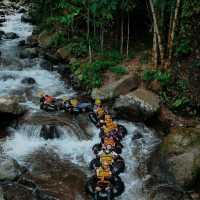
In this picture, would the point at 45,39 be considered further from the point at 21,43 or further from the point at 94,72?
the point at 94,72

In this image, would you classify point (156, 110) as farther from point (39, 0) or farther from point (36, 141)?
point (39, 0)

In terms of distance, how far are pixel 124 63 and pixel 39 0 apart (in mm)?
9670

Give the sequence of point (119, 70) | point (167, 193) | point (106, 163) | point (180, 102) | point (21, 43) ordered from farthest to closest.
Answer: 1. point (21, 43)
2. point (119, 70)
3. point (180, 102)
4. point (106, 163)
5. point (167, 193)

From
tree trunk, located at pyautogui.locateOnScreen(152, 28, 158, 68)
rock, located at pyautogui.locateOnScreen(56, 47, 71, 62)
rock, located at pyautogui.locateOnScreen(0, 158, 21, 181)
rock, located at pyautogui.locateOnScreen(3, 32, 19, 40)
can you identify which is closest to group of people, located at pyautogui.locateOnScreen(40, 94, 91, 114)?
tree trunk, located at pyautogui.locateOnScreen(152, 28, 158, 68)

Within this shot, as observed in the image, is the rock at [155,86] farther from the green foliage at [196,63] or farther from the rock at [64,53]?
the rock at [64,53]

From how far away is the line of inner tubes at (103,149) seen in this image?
1036cm

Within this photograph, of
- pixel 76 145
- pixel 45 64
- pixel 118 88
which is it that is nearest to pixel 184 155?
pixel 76 145

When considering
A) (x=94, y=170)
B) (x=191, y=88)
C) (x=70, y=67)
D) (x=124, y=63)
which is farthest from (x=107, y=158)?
(x=70, y=67)

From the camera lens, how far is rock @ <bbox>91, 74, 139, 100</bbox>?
1549 cm

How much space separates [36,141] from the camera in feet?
43.0

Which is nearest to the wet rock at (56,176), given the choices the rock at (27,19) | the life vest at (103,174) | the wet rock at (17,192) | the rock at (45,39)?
the wet rock at (17,192)

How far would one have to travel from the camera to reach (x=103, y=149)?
12.0m

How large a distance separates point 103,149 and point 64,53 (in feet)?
30.5

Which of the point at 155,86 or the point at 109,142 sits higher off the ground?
the point at 155,86
